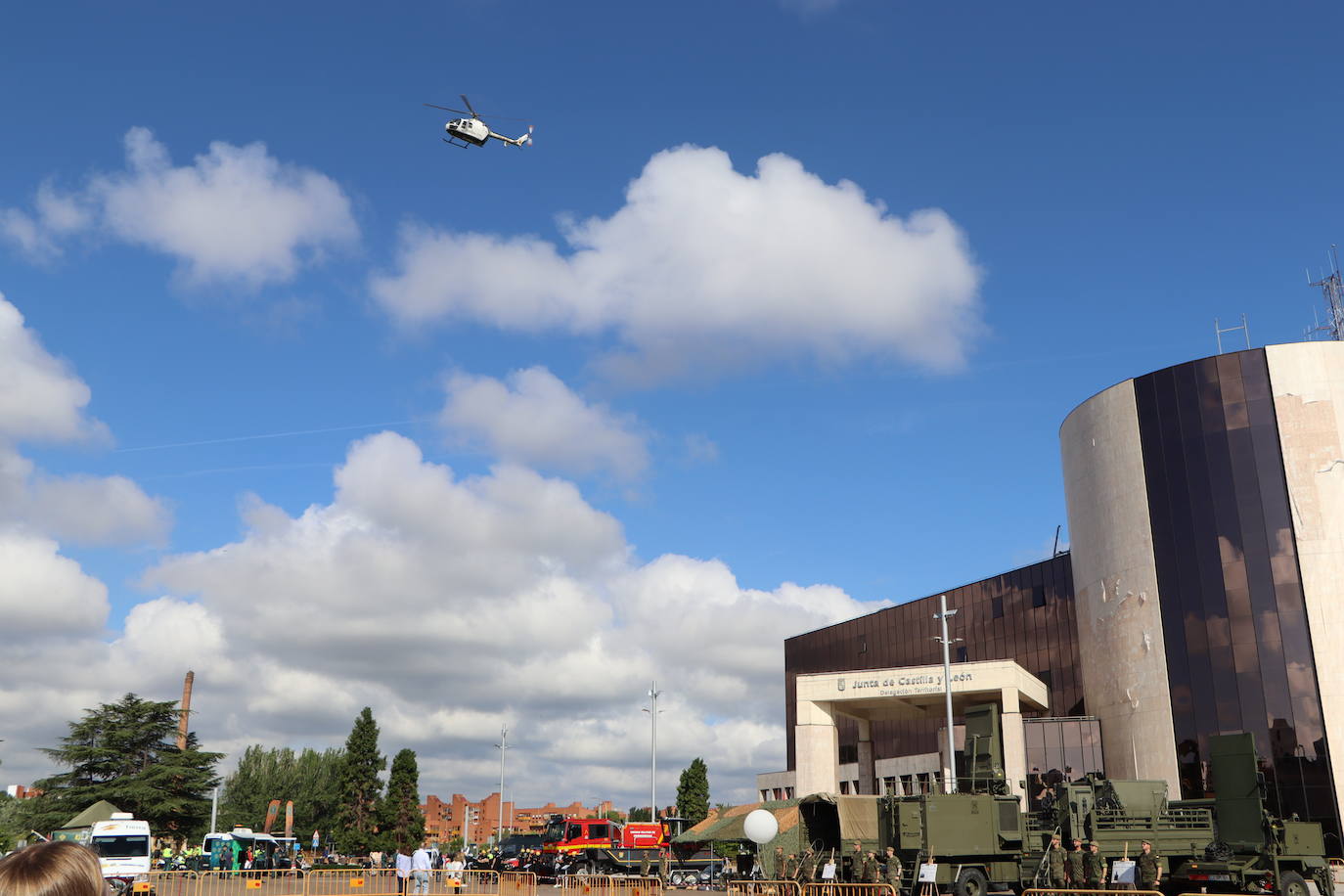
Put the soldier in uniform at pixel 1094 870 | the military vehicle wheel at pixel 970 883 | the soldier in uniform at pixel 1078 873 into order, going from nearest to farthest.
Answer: the soldier in uniform at pixel 1094 870 < the soldier in uniform at pixel 1078 873 < the military vehicle wheel at pixel 970 883

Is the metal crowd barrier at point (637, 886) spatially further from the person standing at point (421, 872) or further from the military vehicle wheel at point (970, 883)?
the military vehicle wheel at point (970, 883)

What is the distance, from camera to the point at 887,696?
169ft

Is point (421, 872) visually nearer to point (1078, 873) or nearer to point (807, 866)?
point (807, 866)

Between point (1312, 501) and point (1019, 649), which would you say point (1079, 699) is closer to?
point (1019, 649)

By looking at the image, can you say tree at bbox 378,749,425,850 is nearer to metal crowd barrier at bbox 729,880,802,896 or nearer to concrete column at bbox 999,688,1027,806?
concrete column at bbox 999,688,1027,806

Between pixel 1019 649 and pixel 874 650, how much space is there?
1377cm

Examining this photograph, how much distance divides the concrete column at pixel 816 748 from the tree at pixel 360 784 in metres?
41.3

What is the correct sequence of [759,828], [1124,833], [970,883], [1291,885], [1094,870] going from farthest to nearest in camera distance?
[1124,833] → [970,883] → [1291,885] → [759,828] → [1094,870]

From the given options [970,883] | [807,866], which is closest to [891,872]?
[970,883]

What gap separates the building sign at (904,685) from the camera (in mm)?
50781

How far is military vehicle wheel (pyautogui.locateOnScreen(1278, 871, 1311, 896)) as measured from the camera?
1023 inches

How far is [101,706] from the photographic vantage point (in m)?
70.9

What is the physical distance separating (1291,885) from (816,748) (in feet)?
88.8

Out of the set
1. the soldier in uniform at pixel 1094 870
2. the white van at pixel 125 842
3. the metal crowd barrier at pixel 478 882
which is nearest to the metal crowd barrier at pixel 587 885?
the metal crowd barrier at pixel 478 882
